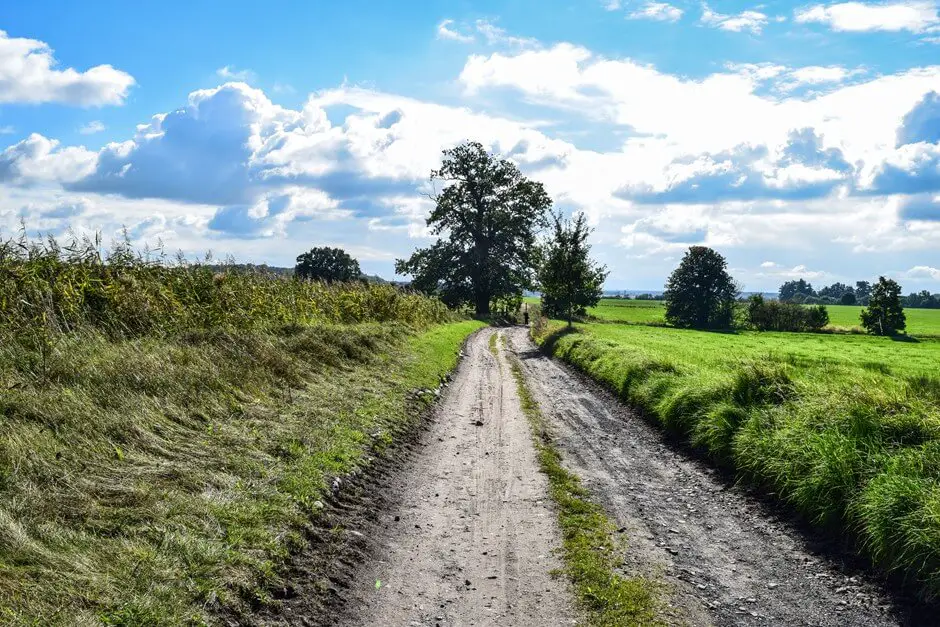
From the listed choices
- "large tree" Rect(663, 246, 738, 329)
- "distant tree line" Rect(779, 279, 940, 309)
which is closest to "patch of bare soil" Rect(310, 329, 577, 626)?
"large tree" Rect(663, 246, 738, 329)

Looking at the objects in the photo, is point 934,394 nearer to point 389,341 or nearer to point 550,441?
point 550,441

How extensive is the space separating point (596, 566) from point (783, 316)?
8098 centimetres

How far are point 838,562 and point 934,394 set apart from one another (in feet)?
13.7

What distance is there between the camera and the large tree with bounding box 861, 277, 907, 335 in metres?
67.2

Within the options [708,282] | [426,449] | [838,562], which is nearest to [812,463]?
[838,562]

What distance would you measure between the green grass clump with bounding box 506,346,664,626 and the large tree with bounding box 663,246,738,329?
76468 millimetres

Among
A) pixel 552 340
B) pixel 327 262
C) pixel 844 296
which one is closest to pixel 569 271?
pixel 552 340

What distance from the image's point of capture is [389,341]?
876 inches

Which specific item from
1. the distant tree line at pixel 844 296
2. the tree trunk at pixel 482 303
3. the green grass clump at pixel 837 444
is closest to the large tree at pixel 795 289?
the distant tree line at pixel 844 296

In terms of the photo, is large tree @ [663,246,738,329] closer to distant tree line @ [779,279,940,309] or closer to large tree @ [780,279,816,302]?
distant tree line @ [779,279,940,309]

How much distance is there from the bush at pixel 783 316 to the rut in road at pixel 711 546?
7272cm

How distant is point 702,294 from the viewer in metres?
80.6

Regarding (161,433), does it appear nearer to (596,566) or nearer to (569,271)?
(596,566)

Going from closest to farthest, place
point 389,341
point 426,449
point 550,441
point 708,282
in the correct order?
point 426,449, point 550,441, point 389,341, point 708,282
